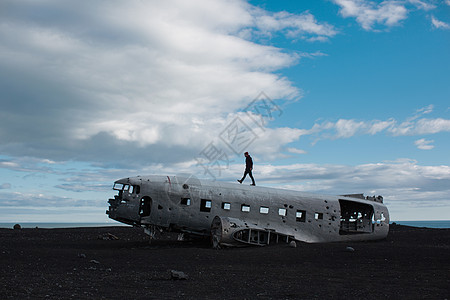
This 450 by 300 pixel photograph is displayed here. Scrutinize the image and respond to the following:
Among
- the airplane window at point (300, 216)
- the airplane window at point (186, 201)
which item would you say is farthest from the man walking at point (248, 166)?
the airplane window at point (186, 201)

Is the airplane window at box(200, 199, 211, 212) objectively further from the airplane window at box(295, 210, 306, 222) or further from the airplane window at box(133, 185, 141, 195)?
the airplane window at box(295, 210, 306, 222)

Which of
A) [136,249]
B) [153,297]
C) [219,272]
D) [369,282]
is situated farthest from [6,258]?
[369,282]

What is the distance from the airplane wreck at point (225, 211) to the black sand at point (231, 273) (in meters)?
1.55

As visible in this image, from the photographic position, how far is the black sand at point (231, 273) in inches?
519

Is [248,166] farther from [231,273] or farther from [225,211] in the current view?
[231,273]

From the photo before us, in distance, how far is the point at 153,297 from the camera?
1241 cm

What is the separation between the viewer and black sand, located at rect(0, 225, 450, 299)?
13188 millimetres

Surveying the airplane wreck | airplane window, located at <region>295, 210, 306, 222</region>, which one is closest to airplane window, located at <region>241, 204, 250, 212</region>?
the airplane wreck

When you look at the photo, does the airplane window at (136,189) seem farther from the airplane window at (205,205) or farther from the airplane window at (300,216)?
the airplane window at (300,216)

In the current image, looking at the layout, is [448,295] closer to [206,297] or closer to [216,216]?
[206,297]

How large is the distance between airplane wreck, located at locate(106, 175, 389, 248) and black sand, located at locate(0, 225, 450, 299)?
5.09 feet

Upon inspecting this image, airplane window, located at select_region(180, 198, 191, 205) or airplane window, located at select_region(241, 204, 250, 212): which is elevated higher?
airplane window, located at select_region(180, 198, 191, 205)

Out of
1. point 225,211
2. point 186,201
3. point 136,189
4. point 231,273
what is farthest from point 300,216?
point 231,273

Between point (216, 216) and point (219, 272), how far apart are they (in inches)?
337
